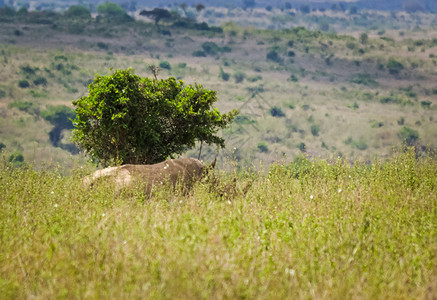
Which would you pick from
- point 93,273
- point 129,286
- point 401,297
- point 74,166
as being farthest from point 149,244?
point 74,166

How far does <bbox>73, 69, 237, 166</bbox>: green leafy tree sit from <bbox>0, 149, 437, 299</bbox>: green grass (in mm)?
6992

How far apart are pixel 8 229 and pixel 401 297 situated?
4749 mm

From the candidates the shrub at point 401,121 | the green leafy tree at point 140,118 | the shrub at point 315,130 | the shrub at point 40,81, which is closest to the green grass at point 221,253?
the green leafy tree at point 140,118

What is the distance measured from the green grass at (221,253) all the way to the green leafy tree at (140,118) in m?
6.99

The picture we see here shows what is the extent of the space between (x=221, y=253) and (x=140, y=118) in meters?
10.7

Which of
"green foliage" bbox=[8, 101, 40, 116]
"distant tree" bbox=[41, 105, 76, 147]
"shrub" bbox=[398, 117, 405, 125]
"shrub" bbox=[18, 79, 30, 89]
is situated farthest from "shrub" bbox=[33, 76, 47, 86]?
"shrub" bbox=[398, 117, 405, 125]

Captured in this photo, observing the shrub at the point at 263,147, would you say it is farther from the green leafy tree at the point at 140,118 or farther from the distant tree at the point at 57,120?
the green leafy tree at the point at 140,118

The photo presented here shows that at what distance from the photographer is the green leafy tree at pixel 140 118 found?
1634cm

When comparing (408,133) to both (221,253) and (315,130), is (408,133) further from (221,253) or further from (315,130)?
(221,253)

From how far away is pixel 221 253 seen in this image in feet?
21.4

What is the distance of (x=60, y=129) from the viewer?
169 meters

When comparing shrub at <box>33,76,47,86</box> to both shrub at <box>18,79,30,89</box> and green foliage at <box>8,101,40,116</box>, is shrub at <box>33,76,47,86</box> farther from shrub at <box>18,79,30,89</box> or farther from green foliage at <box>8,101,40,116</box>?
green foliage at <box>8,101,40,116</box>

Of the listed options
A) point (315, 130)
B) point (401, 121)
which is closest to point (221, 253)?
point (315, 130)

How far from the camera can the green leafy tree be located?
53.6 ft
